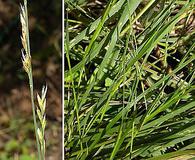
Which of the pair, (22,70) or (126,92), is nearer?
(126,92)

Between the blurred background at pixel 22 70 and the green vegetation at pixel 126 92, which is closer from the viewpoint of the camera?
the green vegetation at pixel 126 92

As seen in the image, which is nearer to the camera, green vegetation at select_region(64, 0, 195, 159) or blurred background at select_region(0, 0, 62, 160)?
green vegetation at select_region(64, 0, 195, 159)

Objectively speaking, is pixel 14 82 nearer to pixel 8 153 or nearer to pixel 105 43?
pixel 8 153

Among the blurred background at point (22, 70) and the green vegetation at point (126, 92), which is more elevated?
the green vegetation at point (126, 92)

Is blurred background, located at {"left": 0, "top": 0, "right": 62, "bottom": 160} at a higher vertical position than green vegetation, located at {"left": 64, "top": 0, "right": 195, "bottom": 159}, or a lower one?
lower

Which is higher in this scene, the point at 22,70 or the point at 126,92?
the point at 126,92
